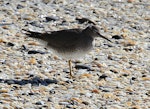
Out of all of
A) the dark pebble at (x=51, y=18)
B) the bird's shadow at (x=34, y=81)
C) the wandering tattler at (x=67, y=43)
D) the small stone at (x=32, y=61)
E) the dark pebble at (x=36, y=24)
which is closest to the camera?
the bird's shadow at (x=34, y=81)

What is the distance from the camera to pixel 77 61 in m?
9.20

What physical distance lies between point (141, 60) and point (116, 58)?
0.43 m

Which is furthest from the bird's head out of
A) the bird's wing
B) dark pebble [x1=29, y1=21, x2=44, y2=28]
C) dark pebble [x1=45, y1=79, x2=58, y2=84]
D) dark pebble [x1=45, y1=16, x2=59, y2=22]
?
dark pebble [x1=45, y1=16, x2=59, y2=22]

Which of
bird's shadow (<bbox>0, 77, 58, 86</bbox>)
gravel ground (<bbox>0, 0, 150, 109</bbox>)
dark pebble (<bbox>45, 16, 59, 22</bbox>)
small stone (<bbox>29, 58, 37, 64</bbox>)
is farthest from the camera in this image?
dark pebble (<bbox>45, 16, 59, 22</bbox>)

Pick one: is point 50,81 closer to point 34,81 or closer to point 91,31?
point 34,81

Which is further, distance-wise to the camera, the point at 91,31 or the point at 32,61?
the point at 91,31

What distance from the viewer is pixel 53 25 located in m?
10.7

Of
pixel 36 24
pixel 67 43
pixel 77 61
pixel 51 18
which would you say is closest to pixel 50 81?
pixel 67 43

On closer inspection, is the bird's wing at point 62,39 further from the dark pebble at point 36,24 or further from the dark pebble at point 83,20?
the dark pebble at point 83,20

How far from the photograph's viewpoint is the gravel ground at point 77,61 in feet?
25.0

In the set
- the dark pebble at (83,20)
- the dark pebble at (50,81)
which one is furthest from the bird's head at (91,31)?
the dark pebble at (83,20)

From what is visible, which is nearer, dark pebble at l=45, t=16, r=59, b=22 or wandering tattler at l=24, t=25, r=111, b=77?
wandering tattler at l=24, t=25, r=111, b=77

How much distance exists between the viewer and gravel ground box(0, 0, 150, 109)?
761cm

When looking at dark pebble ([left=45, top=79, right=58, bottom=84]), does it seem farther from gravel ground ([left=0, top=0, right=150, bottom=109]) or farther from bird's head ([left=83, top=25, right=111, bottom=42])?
bird's head ([left=83, top=25, right=111, bottom=42])
